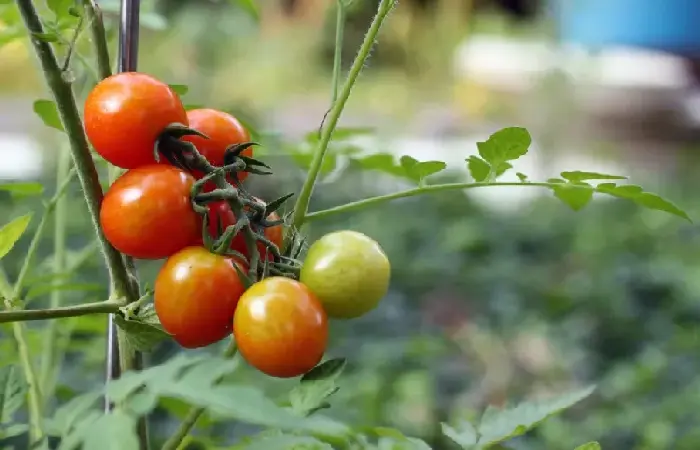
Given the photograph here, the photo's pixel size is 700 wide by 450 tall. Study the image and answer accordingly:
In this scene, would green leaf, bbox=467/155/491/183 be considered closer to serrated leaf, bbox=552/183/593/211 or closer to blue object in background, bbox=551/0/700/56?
serrated leaf, bbox=552/183/593/211

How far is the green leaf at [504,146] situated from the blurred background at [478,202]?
0.02 meters

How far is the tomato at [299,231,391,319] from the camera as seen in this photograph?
398 millimetres

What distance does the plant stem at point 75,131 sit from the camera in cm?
36

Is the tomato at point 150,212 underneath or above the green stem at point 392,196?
above

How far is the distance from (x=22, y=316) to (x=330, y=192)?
172cm

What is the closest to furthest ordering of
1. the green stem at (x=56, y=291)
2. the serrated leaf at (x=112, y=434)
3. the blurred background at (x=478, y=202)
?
the serrated leaf at (x=112, y=434) → the green stem at (x=56, y=291) → the blurred background at (x=478, y=202)

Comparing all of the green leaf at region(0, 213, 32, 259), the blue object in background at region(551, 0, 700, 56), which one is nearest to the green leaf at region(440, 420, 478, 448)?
the green leaf at region(0, 213, 32, 259)

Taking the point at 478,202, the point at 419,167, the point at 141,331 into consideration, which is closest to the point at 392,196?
the point at 419,167

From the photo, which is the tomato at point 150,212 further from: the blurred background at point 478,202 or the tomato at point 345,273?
the blurred background at point 478,202

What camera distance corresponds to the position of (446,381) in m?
1.41

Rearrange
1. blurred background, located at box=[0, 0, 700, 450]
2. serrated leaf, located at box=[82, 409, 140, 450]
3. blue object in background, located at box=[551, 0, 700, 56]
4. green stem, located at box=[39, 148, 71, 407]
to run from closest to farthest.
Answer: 1. serrated leaf, located at box=[82, 409, 140, 450]
2. green stem, located at box=[39, 148, 71, 407]
3. blurred background, located at box=[0, 0, 700, 450]
4. blue object in background, located at box=[551, 0, 700, 56]

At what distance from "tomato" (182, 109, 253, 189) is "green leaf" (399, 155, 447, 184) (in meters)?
0.10

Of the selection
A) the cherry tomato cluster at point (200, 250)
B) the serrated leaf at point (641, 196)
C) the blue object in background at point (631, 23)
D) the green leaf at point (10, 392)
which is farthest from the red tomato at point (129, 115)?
the blue object in background at point (631, 23)

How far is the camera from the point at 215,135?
1.35ft
